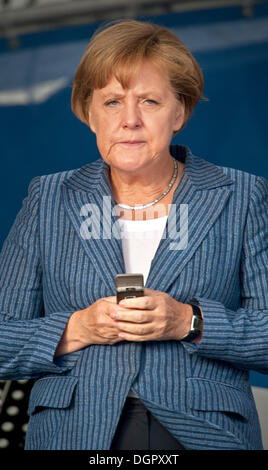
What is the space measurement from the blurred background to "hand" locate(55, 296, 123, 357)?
1574mm

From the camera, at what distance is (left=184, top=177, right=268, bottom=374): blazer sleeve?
1.67 metres

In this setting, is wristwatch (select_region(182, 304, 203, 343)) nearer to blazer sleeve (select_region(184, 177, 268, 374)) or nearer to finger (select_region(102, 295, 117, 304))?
blazer sleeve (select_region(184, 177, 268, 374))

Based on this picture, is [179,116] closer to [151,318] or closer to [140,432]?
[151,318]

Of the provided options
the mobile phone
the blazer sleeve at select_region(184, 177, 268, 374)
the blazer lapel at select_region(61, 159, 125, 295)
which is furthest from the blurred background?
the mobile phone

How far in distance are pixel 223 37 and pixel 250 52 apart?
52 centimetres

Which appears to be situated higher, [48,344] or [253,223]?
[253,223]

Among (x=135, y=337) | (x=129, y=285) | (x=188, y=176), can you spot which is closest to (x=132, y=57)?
(x=188, y=176)

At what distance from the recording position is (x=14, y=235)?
1.85m

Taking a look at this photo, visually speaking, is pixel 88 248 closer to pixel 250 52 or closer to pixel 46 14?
pixel 250 52

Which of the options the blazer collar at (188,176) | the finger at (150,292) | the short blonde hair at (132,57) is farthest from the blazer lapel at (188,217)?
the short blonde hair at (132,57)

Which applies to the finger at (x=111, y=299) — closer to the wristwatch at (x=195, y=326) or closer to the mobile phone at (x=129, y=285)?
the mobile phone at (x=129, y=285)

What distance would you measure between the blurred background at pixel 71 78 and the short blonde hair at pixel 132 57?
1.69m

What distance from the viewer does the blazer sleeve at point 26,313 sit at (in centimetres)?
171

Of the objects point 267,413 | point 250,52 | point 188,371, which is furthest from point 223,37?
point 188,371
